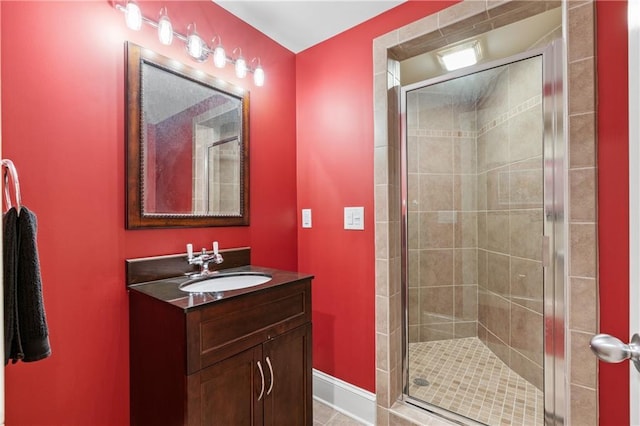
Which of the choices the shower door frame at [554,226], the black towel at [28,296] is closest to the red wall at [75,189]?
the black towel at [28,296]

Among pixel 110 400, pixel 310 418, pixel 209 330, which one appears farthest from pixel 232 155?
pixel 310 418

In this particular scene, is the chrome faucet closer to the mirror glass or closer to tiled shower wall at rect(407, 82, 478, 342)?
the mirror glass

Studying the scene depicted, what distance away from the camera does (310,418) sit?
4.91 ft

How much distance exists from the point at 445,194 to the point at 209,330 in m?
1.84

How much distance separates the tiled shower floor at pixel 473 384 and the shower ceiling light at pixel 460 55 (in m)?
1.95

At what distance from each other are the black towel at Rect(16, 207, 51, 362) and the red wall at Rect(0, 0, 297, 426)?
0.28 m

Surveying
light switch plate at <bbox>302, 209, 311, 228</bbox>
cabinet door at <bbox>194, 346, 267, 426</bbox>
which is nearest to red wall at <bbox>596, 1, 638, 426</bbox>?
cabinet door at <bbox>194, 346, 267, 426</bbox>

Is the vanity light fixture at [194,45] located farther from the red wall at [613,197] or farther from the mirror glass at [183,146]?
the red wall at [613,197]

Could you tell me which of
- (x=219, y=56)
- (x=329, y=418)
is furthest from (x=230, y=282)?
(x=219, y=56)

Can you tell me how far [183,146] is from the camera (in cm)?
148

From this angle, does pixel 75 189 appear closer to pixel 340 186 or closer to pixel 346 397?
pixel 340 186

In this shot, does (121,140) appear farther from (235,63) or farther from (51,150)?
(235,63)

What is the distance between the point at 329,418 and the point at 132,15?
227 centimetres

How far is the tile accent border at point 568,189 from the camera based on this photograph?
1.14 m
